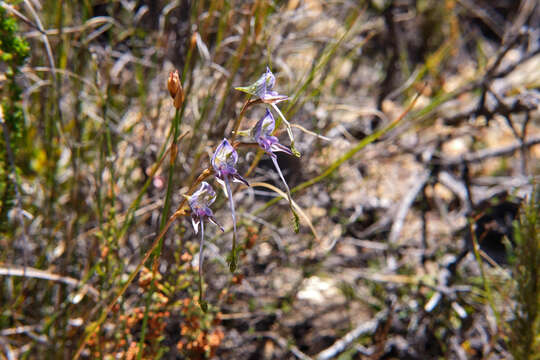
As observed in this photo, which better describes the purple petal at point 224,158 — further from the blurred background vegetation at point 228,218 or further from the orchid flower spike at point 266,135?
the blurred background vegetation at point 228,218

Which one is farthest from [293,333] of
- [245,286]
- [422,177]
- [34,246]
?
[34,246]

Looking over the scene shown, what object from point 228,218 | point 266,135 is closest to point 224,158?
point 266,135

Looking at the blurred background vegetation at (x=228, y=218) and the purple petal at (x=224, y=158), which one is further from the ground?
the purple petal at (x=224, y=158)

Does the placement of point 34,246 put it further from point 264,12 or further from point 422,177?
point 422,177

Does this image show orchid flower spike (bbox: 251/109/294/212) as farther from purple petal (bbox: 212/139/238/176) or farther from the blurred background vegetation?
the blurred background vegetation

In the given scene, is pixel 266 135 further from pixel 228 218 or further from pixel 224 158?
pixel 228 218

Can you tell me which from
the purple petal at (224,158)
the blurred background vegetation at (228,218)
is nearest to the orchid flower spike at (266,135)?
the purple petal at (224,158)

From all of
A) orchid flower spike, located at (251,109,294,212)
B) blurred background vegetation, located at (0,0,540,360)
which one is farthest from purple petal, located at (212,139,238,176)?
blurred background vegetation, located at (0,0,540,360)

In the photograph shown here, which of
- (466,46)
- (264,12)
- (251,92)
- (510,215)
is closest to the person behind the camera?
(251,92)

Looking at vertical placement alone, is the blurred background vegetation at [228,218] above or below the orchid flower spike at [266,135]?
below

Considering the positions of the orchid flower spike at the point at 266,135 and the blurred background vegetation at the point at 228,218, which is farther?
the blurred background vegetation at the point at 228,218
